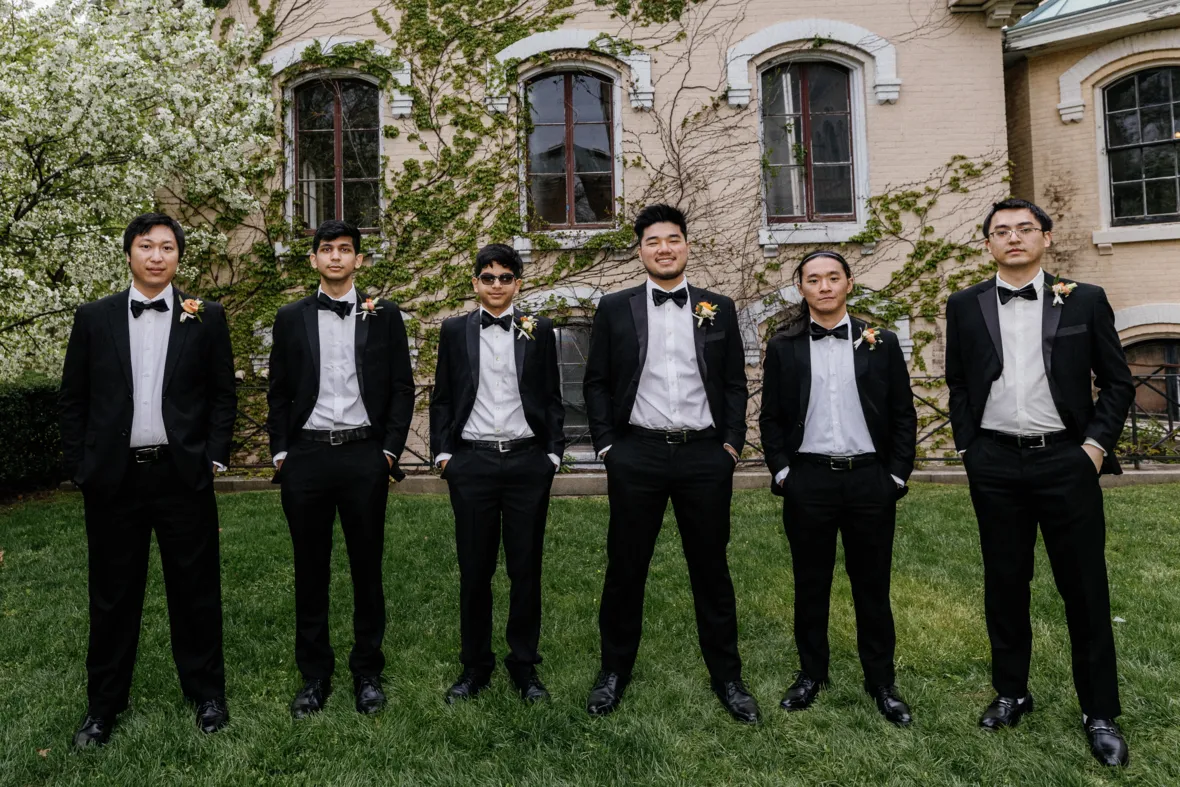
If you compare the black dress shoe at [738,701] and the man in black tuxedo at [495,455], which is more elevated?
the man in black tuxedo at [495,455]

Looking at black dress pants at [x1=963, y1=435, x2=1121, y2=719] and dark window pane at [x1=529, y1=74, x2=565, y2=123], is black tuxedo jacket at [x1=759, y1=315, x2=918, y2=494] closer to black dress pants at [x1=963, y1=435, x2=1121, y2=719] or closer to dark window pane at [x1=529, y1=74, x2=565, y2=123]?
black dress pants at [x1=963, y1=435, x2=1121, y2=719]

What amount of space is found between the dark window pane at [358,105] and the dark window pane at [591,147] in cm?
296

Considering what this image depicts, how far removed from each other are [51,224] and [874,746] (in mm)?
9077

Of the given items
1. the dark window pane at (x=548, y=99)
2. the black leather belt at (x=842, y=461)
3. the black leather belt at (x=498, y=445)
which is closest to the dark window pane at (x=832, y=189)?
the dark window pane at (x=548, y=99)

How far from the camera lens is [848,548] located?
11.9 feet

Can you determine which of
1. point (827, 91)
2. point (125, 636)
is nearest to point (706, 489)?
point (125, 636)

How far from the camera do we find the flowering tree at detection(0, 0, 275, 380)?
684cm

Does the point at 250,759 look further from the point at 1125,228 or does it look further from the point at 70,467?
the point at 1125,228

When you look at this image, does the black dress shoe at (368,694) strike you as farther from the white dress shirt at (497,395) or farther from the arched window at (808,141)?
the arched window at (808,141)

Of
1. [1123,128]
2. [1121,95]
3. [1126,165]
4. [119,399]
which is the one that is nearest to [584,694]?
[119,399]

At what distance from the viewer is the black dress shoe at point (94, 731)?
3352mm

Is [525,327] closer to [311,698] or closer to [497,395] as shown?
[497,395]

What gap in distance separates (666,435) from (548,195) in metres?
7.31

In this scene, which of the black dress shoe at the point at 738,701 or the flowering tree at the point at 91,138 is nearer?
the black dress shoe at the point at 738,701
